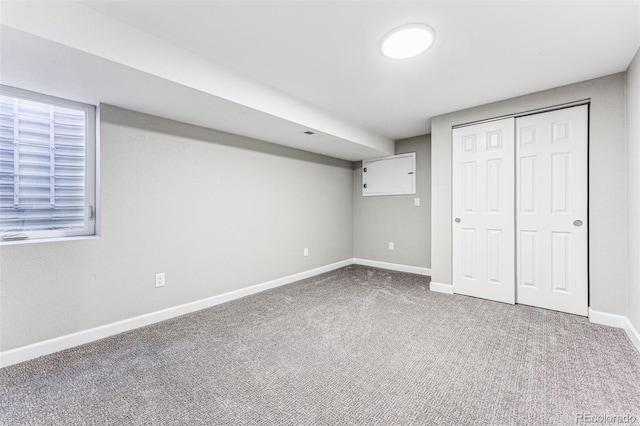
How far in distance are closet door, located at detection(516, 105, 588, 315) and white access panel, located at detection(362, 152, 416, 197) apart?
5.44 feet

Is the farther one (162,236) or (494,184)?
(494,184)

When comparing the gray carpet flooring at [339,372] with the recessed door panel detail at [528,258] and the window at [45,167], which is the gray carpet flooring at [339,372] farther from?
the window at [45,167]

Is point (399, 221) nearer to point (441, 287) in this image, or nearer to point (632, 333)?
point (441, 287)

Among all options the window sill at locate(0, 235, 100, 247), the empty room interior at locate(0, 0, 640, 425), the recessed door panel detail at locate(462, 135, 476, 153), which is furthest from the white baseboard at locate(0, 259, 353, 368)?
the recessed door panel detail at locate(462, 135, 476, 153)

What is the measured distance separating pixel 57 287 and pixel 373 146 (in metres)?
3.81

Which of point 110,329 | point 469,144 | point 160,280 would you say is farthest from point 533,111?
point 110,329

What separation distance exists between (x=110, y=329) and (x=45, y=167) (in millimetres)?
1457

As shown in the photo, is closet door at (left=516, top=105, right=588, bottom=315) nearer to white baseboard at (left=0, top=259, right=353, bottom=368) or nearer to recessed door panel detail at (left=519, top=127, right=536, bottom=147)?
recessed door panel detail at (left=519, top=127, right=536, bottom=147)

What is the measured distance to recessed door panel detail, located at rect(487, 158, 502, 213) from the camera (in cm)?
313

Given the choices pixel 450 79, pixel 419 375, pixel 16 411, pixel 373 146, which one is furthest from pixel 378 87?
pixel 16 411

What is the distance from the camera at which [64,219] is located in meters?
2.35

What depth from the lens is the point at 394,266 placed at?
15.6 ft

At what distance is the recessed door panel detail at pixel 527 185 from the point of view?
2.94m

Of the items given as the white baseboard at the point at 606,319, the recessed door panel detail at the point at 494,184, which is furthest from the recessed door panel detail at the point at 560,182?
the white baseboard at the point at 606,319
